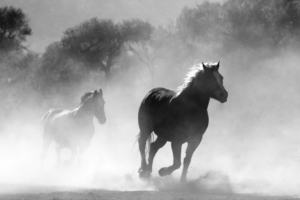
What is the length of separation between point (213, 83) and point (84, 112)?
5.15 metres

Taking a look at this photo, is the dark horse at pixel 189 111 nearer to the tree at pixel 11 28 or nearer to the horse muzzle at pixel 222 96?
the horse muzzle at pixel 222 96

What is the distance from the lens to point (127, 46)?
2276 inches

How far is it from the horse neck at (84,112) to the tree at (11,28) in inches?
1264

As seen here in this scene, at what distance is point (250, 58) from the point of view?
1602 inches

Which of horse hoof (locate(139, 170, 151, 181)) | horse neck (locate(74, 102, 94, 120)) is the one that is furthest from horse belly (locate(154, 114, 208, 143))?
horse neck (locate(74, 102, 94, 120))

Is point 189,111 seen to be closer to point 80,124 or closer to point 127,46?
point 80,124

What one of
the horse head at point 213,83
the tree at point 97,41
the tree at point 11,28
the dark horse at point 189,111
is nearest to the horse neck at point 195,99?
the dark horse at point 189,111

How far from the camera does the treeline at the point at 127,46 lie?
40.1 meters

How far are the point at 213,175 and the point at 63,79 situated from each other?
3415 cm

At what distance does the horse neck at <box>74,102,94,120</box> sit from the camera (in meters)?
15.2

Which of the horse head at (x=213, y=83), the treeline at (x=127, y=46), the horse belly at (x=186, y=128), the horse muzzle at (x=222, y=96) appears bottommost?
the horse belly at (x=186, y=128)

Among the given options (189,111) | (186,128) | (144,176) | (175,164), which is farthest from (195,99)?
(144,176)

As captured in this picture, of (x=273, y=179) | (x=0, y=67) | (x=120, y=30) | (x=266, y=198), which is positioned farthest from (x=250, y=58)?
(x=266, y=198)

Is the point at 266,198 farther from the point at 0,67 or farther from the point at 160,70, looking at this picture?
the point at 160,70
